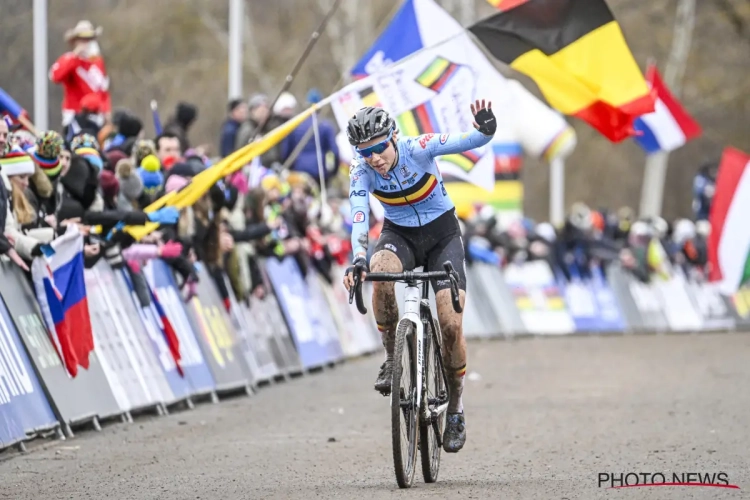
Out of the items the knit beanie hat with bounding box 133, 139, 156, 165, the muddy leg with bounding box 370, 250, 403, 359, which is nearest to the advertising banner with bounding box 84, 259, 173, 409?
the knit beanie hat with bounding box 133, 139, 156, 165

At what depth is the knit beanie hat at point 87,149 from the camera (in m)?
12.3

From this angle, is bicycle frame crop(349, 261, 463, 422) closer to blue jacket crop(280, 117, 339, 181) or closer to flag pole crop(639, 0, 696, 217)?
blue jacket crop(280, 117, 339, 181)

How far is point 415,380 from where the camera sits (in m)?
8.80

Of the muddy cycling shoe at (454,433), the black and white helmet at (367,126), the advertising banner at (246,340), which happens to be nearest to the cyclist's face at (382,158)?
the black and white helmet at (367,126)

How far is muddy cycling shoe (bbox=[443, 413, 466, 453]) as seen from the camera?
9320 millimetres

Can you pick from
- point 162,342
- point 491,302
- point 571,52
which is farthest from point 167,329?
point 491,302

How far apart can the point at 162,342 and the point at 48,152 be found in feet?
7.96

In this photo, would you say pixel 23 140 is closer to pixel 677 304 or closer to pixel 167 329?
pixel 167 329

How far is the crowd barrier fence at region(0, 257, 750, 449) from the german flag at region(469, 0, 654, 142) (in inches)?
145

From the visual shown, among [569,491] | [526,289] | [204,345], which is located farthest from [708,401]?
[526,289]

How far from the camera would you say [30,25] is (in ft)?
49.4

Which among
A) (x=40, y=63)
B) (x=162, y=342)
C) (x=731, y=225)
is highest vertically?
(x=40, y=63)

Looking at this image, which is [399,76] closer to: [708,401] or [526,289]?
[708,401]

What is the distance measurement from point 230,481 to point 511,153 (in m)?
24.3
